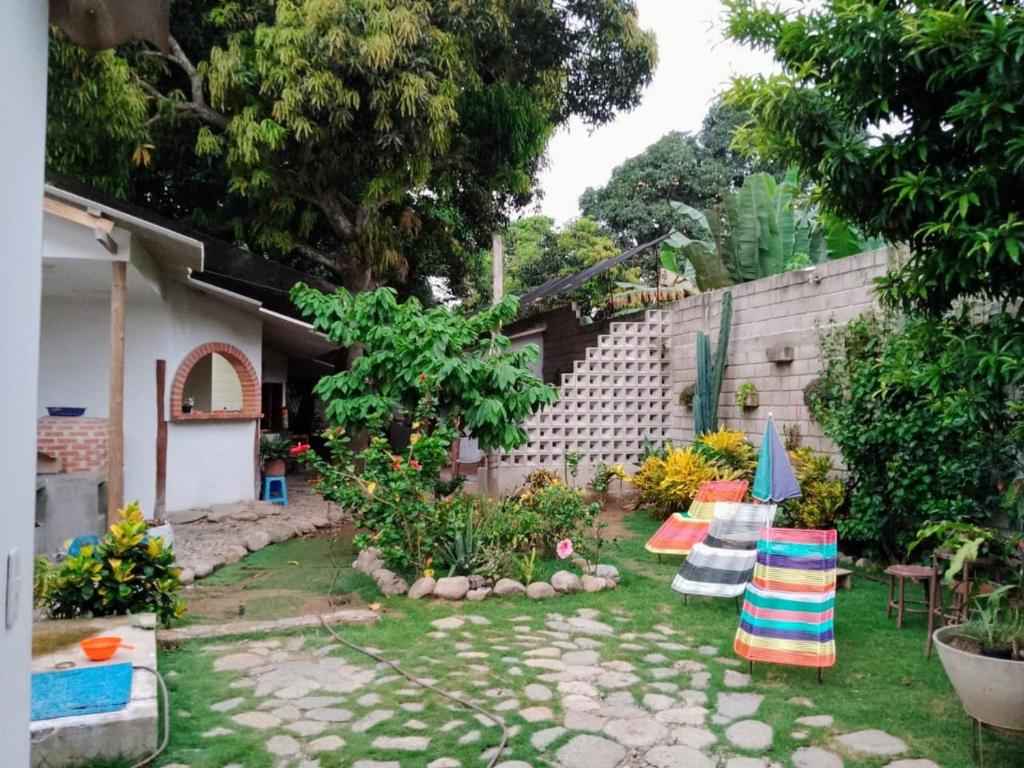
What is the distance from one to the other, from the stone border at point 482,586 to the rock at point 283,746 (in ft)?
8.18

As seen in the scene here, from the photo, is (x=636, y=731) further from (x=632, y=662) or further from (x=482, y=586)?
(x=482, y=586)

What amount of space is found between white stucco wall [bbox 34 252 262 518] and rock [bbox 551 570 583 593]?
5.75 m

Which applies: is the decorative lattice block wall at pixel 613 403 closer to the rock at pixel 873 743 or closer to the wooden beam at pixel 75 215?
the wooden beam at pixel 75 215

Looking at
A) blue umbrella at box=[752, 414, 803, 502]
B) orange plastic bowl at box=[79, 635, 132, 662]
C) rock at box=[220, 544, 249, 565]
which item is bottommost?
rock at box=[220, 544, 249, 565]

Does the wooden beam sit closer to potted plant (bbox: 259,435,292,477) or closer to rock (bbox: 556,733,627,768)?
potted plant (bbox: 259,435,292,477)

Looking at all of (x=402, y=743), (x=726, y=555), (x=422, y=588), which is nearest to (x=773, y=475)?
(x=726, y=555)

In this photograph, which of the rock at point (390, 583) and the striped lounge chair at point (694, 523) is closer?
the rock at point (390, 583)

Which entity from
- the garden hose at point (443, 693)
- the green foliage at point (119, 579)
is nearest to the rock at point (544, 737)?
the garden hose at point (443, 693)

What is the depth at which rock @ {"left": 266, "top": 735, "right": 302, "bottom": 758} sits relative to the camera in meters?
3.43

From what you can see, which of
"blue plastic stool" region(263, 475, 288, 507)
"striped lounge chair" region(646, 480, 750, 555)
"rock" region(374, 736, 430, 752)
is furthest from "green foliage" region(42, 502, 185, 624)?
"blue plastic stool" region(263, 475, 288, 507)

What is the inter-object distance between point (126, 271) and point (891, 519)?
772 centimetres

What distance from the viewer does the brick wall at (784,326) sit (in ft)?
26.9

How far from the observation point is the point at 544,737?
11.9ft

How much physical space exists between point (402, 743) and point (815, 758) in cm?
188
